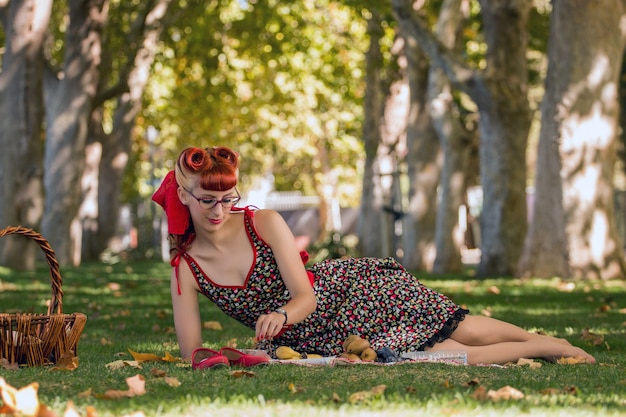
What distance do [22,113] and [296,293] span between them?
44.8ft

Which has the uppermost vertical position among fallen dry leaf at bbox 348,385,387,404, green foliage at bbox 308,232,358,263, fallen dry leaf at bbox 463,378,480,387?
green foliage at bbox 308,232,358,263

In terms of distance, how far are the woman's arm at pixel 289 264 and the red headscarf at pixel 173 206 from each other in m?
0.40

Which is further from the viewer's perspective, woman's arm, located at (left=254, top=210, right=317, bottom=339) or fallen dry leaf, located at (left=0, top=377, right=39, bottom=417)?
woman's arm, located at (left=254, top=210, right=317, bottom=339)

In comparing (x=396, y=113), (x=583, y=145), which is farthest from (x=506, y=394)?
(x=396, y=113)

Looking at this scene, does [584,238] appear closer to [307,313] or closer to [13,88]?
[13,88]

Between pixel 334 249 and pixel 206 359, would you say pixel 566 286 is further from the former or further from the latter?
pixel 334 249

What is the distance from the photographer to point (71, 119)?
2228 centimetres

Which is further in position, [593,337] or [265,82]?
[265,82]

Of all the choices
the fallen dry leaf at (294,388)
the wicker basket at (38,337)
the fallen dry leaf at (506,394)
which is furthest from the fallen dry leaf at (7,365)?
the fallen dry leaf at (506,394)

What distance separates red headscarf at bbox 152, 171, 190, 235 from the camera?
6125mm

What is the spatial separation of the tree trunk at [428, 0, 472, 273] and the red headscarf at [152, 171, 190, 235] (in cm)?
1534

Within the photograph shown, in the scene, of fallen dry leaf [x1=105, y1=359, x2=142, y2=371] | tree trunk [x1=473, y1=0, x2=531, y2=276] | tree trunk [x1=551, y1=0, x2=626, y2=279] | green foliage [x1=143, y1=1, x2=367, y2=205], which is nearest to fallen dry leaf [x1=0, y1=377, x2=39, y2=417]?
fallen dry leaf [x1=105, y1=359, x2=142, y2=371]

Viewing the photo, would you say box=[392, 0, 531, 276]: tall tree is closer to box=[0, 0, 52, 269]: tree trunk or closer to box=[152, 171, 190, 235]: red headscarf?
box=[0, 0, 52, 269]: tree trunk

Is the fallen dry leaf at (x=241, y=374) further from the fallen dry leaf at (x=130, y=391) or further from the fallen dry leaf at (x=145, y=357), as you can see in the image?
the fallen dry leaf at (x=145, y=357)
